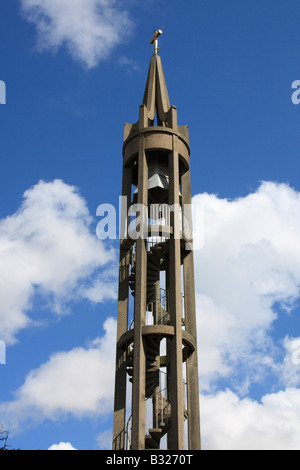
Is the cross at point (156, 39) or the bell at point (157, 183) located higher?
the cross at point (156, 39)

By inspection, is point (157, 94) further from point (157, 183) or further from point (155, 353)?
point (155, 353)

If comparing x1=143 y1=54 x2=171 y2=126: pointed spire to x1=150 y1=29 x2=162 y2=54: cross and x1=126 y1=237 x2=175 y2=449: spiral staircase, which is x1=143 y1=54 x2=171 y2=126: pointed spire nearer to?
x1=150 y1=29 x2=162 y2=54: cross

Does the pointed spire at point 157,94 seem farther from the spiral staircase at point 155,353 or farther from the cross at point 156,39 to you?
the spiral staircase at point 155,353

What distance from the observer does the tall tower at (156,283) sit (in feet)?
77.6

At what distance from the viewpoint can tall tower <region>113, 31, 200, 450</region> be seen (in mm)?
23656

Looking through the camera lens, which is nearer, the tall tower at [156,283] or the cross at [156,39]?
the tall tower at [156,283]

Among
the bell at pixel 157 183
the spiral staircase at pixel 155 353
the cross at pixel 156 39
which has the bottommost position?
the spiral staircase at pixel 155 353

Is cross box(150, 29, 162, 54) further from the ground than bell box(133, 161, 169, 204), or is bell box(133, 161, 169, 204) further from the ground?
cross box(150, 29, 162, 54)

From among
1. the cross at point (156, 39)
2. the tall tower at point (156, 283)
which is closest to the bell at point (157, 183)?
the tall tower at point (156, 283)

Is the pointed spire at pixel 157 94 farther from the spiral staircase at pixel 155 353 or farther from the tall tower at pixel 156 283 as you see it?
the spiral staircase at pixel 155 353

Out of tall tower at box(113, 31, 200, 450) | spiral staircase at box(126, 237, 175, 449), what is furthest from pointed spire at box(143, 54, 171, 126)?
spiral staircase at box(126, 237, 175, 449)
